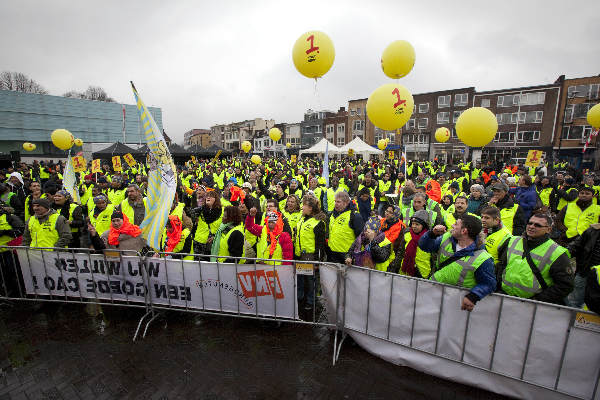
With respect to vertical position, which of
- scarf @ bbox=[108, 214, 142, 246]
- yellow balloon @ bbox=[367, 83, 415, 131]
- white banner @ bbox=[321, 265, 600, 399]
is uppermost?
yellow balloon @ bbox=[367, 83, 415, 131]

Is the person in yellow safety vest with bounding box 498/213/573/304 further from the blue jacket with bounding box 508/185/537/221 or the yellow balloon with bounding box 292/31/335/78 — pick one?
the yellow balloon with bounding box 292/31/335/78

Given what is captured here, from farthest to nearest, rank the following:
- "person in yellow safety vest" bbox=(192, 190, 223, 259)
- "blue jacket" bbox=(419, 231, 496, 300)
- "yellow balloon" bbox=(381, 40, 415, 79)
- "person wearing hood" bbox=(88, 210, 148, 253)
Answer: "yellow balloon" bbox=(381, 40, 415, 79) → "person in yellow safety vest" bbox=(192, 190, 223, 259) → "person wearing hood" bbox=(88, 210, 148, 253) → "blue jacket" bbox=(419, 231, 496, 300)

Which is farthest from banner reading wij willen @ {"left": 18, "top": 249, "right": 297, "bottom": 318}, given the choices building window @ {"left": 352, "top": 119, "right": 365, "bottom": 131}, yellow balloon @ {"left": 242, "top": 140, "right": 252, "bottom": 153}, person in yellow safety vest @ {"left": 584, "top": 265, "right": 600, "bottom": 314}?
building window @ {"left": 352, "top": 119, "right": 365, "bottom": 131}

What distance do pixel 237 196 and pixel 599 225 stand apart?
18.5 feet

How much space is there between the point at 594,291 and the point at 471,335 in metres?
1.06

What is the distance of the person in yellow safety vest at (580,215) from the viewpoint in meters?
5.08

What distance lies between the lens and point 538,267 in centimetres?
268

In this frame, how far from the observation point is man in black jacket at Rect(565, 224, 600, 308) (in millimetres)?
3602

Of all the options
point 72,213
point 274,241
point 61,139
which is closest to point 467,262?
point 274,241

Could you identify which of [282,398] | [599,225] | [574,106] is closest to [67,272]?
[282,398]

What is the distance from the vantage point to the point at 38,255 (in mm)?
4246

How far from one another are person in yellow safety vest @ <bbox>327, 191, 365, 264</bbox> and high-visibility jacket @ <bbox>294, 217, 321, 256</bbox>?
44 centimetres

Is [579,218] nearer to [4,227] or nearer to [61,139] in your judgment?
[4,227]

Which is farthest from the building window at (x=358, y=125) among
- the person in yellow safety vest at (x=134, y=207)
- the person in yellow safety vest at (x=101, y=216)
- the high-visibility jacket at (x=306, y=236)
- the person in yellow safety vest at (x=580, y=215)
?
the high-visibility jacket at (x=306, y=236)
